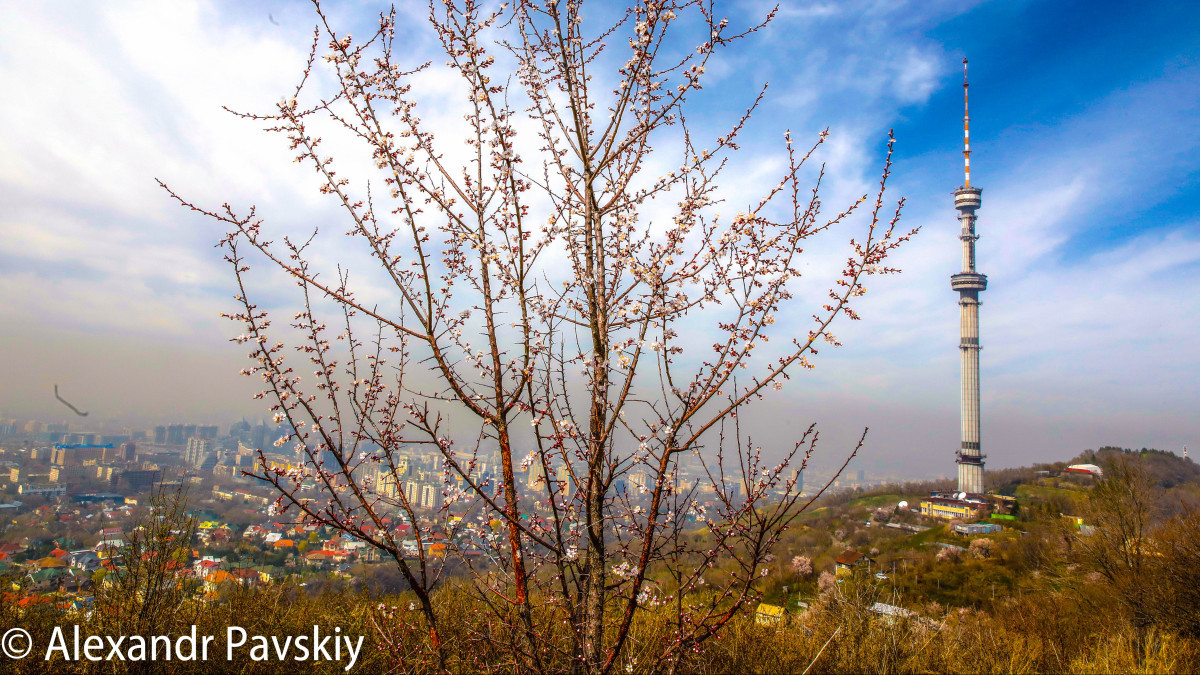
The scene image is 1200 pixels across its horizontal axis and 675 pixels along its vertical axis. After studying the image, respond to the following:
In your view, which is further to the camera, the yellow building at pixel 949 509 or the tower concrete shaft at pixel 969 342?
the tower concrete shaft at pixel 969 342

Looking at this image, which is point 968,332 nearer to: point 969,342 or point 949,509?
point 969,342

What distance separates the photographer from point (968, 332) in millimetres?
79125

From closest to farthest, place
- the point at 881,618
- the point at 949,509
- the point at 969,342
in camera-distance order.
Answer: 1. the point at 881,618
2. the point at 949,509
3. the point at 969,342

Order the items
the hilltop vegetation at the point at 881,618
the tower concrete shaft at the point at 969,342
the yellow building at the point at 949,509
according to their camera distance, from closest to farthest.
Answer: the hilltop vegetation at the point at 881,618
the yellow building at the point at 949,509
the tower concrete shaft at the point at 969,342

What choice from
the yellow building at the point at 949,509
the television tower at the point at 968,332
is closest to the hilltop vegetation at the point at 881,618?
the yellow building at the point at 949,509

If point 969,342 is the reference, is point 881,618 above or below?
below

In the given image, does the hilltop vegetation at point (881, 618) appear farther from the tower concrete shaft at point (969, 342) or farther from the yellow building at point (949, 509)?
the tower concrete shaft at point (969, 342)

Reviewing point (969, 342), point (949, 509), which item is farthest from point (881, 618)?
point (969, 342)


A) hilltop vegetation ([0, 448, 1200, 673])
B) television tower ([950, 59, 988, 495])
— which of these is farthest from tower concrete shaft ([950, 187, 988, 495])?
hilltop vegetation ([0, 448, 1200, 673])

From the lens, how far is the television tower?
76.8 m

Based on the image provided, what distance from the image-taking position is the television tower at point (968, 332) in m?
76.8

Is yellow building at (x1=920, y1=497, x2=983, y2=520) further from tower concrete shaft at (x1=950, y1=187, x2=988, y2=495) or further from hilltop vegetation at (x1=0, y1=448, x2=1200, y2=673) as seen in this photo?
hilltop vegetation at (x1=0, y1=448, x2=1200, y2=673)

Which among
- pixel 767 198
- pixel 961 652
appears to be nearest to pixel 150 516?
pixel 767 198

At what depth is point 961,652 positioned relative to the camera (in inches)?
298
